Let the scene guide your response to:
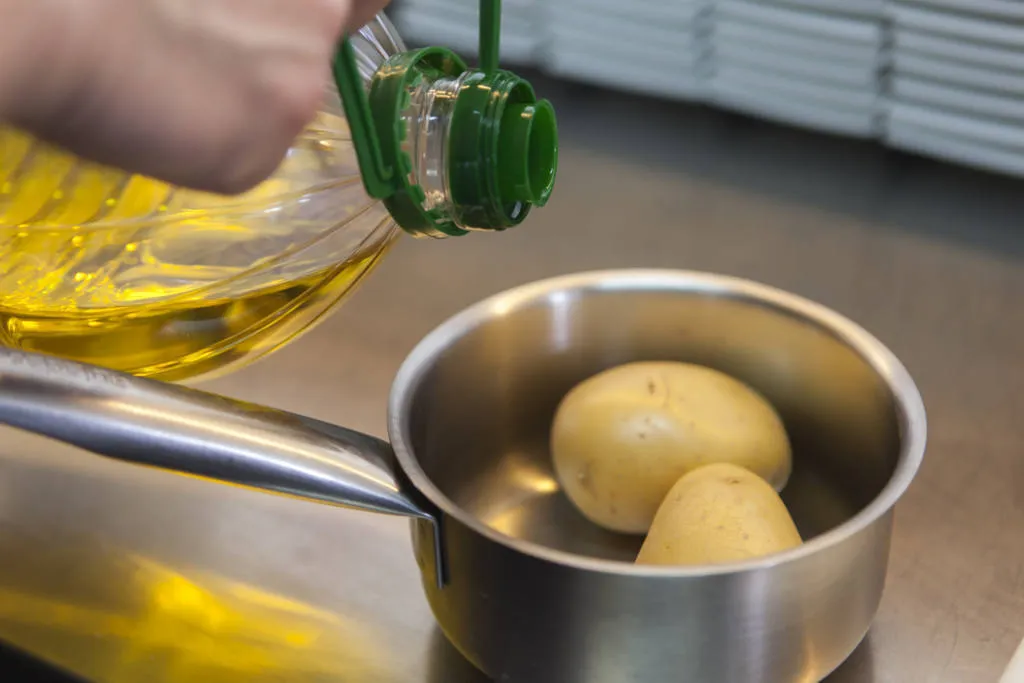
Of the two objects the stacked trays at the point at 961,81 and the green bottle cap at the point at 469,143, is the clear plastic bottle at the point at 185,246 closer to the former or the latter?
the green bottle cap at the point at 469,143

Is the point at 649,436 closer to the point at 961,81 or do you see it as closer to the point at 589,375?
the point at 589,375

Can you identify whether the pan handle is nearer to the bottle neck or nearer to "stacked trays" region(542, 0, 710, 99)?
the bottle neck

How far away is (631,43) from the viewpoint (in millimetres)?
694

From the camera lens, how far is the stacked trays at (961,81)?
58 cm

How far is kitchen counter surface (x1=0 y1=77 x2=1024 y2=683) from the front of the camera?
38 centimetres

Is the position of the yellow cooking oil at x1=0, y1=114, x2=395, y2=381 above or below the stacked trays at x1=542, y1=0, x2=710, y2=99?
above

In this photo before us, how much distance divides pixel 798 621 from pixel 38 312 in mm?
242

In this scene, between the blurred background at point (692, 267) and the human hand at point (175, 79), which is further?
the blurred background at point (692, 267)

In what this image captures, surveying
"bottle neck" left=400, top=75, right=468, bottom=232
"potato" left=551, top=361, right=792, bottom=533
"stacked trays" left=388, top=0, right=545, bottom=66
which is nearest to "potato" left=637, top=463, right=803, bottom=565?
"potato" left=551, top=361, right=792, bottom=533

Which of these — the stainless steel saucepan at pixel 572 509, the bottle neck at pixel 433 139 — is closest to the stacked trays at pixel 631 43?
the stainless steel saucepan at pixel 572 509

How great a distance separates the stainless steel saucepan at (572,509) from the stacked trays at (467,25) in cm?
35

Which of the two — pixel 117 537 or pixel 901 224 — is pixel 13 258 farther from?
pixel 901 224

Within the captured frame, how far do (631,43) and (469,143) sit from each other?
43 cm

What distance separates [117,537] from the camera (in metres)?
0.43
